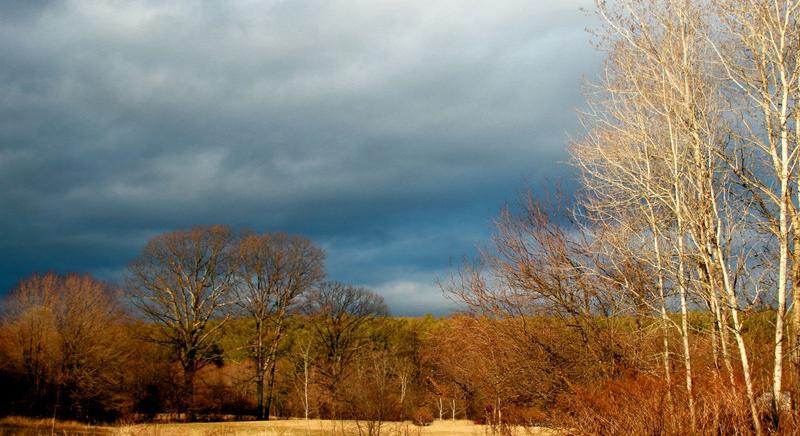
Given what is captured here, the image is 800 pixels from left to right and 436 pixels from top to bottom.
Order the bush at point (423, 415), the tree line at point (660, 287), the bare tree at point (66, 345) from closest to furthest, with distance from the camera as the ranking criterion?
the tree line at point (660, 287), the bare tree at point (66, 345), the bush at point (423, 415)

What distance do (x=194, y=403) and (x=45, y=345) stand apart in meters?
9.34

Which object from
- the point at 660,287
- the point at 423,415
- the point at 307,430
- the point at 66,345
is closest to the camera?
the point at 660,287

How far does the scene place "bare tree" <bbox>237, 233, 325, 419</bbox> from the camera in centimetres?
4406

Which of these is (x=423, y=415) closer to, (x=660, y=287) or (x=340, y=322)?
(x=340, y=322)

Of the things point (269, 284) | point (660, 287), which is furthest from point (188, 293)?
point (660, 287)

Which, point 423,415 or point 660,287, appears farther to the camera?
point 423,415

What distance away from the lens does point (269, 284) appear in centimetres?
4478

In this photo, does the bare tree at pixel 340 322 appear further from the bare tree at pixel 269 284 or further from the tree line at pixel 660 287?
the tree line at pixel 660 287

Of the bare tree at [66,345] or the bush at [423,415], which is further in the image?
the bush at [423,415]

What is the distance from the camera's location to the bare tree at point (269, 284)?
44062 mm

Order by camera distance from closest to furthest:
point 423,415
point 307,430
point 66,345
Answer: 1. point 307,430
2. point 66,345
3. point 423,415

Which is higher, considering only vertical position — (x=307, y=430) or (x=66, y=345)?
(x=66, y=345)

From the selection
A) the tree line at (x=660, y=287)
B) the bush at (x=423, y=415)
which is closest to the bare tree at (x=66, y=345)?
the tree line at (x=660, y=287)

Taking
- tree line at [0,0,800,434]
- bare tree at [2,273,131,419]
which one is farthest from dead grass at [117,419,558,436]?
bare tree at [2,273,131,419]
